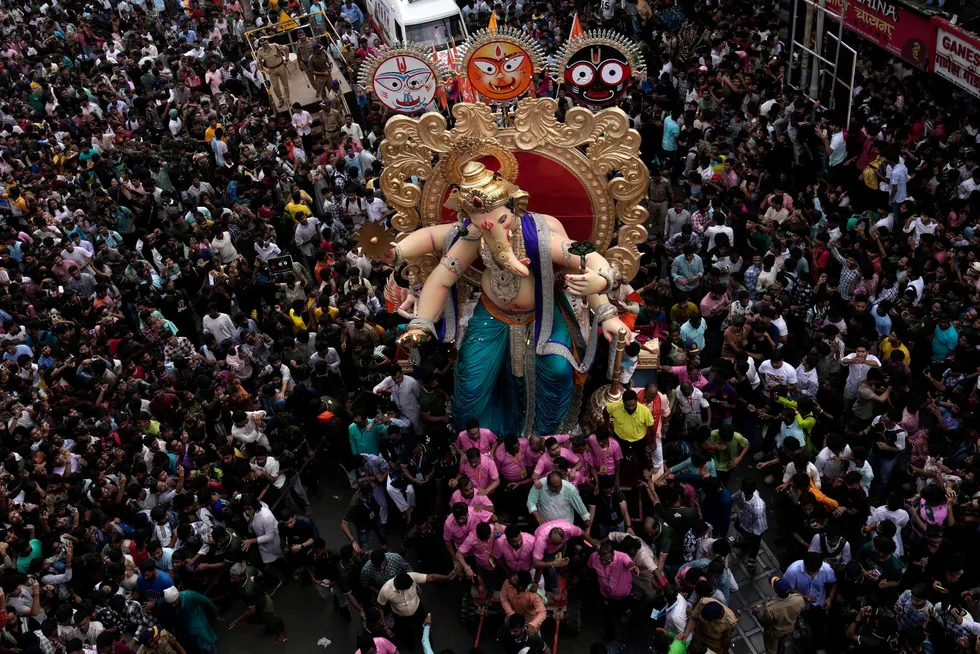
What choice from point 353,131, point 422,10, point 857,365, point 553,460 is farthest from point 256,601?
point 422,10

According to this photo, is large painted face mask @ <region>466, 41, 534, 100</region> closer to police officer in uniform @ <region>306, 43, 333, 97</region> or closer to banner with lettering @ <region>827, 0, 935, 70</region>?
banner with lettering @ <region>827, 0, 935, 70</region>

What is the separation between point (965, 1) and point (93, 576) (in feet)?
39.1

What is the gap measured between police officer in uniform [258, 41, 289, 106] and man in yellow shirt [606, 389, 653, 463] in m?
10.8

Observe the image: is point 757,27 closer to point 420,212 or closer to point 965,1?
point 965,1

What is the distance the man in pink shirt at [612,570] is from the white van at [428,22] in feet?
38.8

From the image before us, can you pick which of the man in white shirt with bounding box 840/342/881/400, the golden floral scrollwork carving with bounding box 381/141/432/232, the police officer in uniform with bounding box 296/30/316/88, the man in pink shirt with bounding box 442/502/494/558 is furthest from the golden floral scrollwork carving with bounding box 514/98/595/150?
the police officer in uniform with bounding box 296/30/316/88

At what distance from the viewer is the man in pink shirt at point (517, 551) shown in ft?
27.2

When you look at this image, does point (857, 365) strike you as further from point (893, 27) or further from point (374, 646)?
Answer: point (893, 27)

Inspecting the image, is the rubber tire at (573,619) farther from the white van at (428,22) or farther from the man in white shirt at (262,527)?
the white van at (428,22)

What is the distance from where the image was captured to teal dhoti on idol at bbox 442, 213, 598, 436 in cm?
967

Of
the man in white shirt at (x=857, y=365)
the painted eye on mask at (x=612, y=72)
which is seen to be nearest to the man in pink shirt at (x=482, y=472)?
the man in white shirt at (x=857, y=365)

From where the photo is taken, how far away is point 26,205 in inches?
557

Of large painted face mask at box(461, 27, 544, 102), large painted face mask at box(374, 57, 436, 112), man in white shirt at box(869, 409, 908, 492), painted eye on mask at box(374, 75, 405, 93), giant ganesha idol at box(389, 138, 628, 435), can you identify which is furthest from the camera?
painted eye on mask at box(374, 75, 405, 93)

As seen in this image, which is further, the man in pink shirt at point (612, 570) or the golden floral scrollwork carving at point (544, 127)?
the golden floral scrollwork carving at point (544, 127)
